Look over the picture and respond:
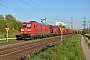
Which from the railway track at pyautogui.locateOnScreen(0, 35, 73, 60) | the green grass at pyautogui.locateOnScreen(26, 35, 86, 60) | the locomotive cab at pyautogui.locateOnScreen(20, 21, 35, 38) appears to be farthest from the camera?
the locomotive cab at pyautogui.locateOnScreen(20, 21, 35, 38)

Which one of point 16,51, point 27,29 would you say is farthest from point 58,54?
point 27,29

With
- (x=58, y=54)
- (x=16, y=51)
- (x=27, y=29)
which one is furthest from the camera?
(x=27, y=29)

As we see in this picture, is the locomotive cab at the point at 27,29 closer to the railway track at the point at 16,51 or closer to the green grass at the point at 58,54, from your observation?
the railway track at the point at 16,51

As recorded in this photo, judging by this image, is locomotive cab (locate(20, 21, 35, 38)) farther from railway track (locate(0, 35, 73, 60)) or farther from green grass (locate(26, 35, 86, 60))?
green grass (locate(26, 35, 86, 60))

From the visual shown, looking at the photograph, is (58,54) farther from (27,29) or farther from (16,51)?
(27,29)

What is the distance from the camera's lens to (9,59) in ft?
49.7

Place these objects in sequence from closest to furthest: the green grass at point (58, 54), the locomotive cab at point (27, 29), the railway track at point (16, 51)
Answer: the green grass at point (58, 54)
the railway track at point (16, 51)
the locomotive cab at point (27, 29)

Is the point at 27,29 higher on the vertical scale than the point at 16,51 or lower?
higher

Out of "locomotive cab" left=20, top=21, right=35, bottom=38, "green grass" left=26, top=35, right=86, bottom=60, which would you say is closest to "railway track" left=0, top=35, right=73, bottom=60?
"green grass" left=26, top=35, right=86, bottom=60

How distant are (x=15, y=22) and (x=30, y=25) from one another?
58.2 metres

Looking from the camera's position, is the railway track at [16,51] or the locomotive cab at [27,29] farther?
the locomotive cab at [27,29]

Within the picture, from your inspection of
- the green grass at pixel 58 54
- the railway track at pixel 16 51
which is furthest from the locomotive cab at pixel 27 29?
the green grass at pixel 58 54

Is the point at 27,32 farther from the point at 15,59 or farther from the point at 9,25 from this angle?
the point at 9,25

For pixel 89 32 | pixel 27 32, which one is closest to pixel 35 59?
pixel 27 32
